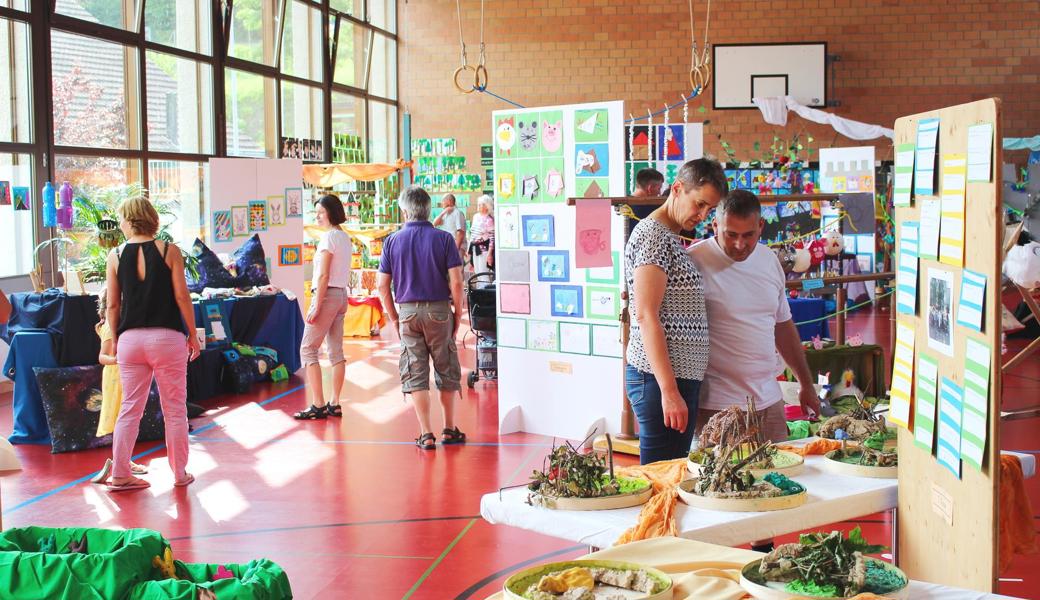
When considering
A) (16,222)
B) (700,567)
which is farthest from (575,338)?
(16,222)

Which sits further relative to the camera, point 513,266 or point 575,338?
point 513,266

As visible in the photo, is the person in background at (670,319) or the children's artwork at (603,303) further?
the children's artwork at (603,303)

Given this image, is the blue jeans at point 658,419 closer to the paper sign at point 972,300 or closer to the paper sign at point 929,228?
the paper sign at point 929,228

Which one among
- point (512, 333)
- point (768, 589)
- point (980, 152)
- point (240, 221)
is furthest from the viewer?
point (240, 221)

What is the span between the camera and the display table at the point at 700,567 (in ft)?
7.09

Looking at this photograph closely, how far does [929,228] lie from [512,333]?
14.9 ft

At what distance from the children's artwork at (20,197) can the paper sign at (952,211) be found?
26.4 feet

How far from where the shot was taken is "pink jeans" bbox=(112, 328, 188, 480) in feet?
17.9

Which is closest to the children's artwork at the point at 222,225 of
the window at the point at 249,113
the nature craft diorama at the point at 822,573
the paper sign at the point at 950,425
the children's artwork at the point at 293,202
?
the children's artwork at the point at 293,202

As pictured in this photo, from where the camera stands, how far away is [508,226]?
689 cm

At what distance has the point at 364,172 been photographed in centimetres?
1415

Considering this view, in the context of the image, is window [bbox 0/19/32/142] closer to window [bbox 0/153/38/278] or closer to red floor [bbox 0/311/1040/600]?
window [bbox 0/153/38/278]

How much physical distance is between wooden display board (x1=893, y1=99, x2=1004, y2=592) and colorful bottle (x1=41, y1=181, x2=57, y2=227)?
7.74 meters

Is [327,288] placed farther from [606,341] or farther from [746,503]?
[746,503]
